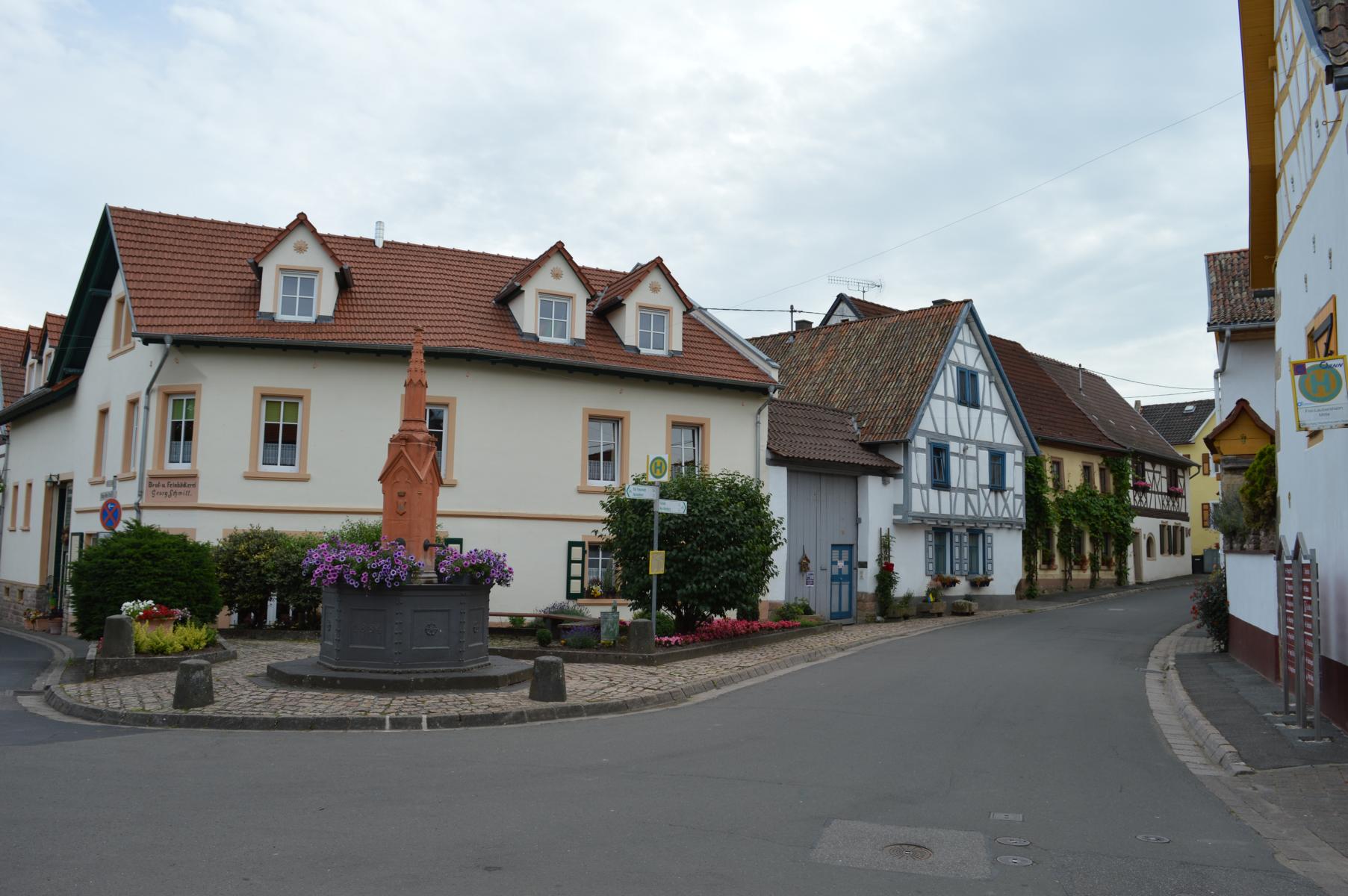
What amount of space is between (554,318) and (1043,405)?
22.9 m

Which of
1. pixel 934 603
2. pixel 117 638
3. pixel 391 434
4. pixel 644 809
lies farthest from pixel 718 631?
pixel 934 603

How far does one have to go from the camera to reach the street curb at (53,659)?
14.4 m

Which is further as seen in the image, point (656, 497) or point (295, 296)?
point (295, 296)

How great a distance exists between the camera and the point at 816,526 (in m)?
27.0

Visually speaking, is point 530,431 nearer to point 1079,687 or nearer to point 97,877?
point 1079,687

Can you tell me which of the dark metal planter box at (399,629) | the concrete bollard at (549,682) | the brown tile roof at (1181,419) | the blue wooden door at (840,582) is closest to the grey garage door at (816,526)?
the blue wooden door at (840,582)

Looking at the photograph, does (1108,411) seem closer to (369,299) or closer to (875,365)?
(875,365)

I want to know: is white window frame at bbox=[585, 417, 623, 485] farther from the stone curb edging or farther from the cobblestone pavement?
the stone curb edging

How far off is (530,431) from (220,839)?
16.8 m

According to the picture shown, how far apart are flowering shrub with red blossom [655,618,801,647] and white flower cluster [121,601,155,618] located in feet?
24.8

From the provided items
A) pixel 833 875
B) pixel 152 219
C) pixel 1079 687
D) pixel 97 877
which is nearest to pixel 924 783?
pixel 833 875

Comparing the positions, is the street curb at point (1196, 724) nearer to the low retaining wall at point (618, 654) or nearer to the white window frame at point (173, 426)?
the low retaining wall at point (618, 654)

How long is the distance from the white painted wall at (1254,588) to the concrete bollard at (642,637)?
852 centimetres

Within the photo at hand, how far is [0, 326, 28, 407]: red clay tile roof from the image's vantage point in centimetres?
3428
